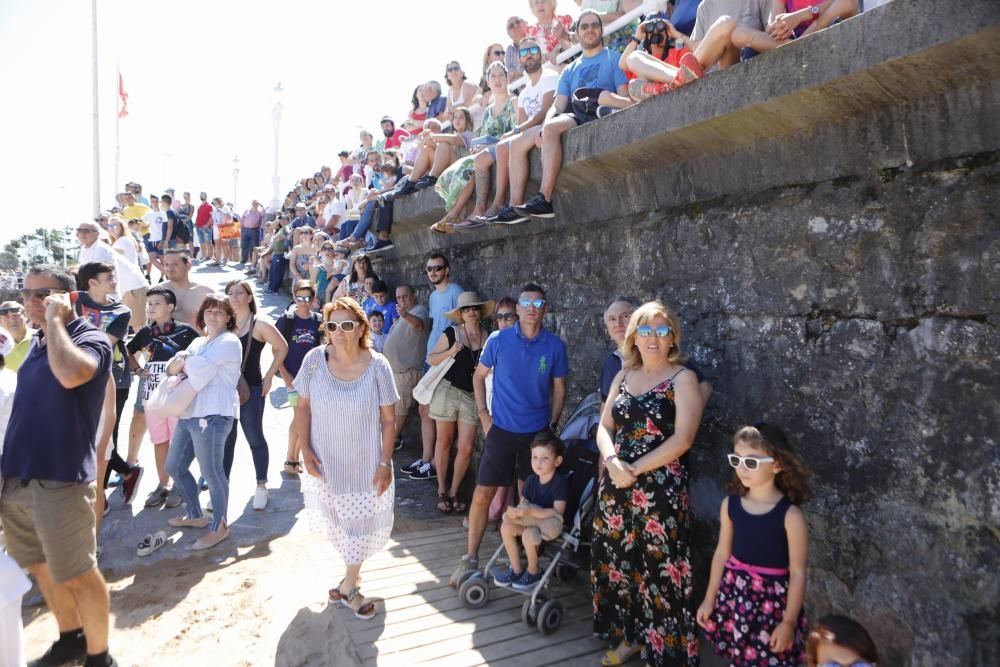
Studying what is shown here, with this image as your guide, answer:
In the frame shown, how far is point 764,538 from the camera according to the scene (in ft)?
8.18

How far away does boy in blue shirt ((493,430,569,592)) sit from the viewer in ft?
11.4

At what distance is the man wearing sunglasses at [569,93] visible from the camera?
4230 mm

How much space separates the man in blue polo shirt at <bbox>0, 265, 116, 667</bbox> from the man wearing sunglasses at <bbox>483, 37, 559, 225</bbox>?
107 inches


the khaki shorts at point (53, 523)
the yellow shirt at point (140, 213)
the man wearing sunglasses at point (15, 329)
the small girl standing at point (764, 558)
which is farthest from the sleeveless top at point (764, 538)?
the yellow shirt at point (140, 213)

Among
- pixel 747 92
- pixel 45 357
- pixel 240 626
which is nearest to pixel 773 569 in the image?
pixel 747 92

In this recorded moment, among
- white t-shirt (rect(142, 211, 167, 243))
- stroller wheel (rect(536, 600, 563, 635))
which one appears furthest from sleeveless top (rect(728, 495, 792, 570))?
white t-shirt (rect(142, 211, 167, 243))

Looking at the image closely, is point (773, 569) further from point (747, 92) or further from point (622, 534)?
point (747, 92)

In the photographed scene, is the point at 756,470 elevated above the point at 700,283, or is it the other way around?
the point at 700,283

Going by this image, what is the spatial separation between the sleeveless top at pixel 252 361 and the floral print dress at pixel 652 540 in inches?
133

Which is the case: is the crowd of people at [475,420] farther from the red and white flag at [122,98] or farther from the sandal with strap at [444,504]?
the red and white flag at [122,98]

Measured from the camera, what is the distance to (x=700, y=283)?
344cm

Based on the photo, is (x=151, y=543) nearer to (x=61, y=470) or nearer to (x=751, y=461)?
(x=61, y=470)

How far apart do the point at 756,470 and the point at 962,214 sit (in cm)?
120

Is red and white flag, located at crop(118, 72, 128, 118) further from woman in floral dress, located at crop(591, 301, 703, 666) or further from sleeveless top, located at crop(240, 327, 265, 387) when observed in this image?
woman in floral dress, located at crop(591, 301, 703, 666)
